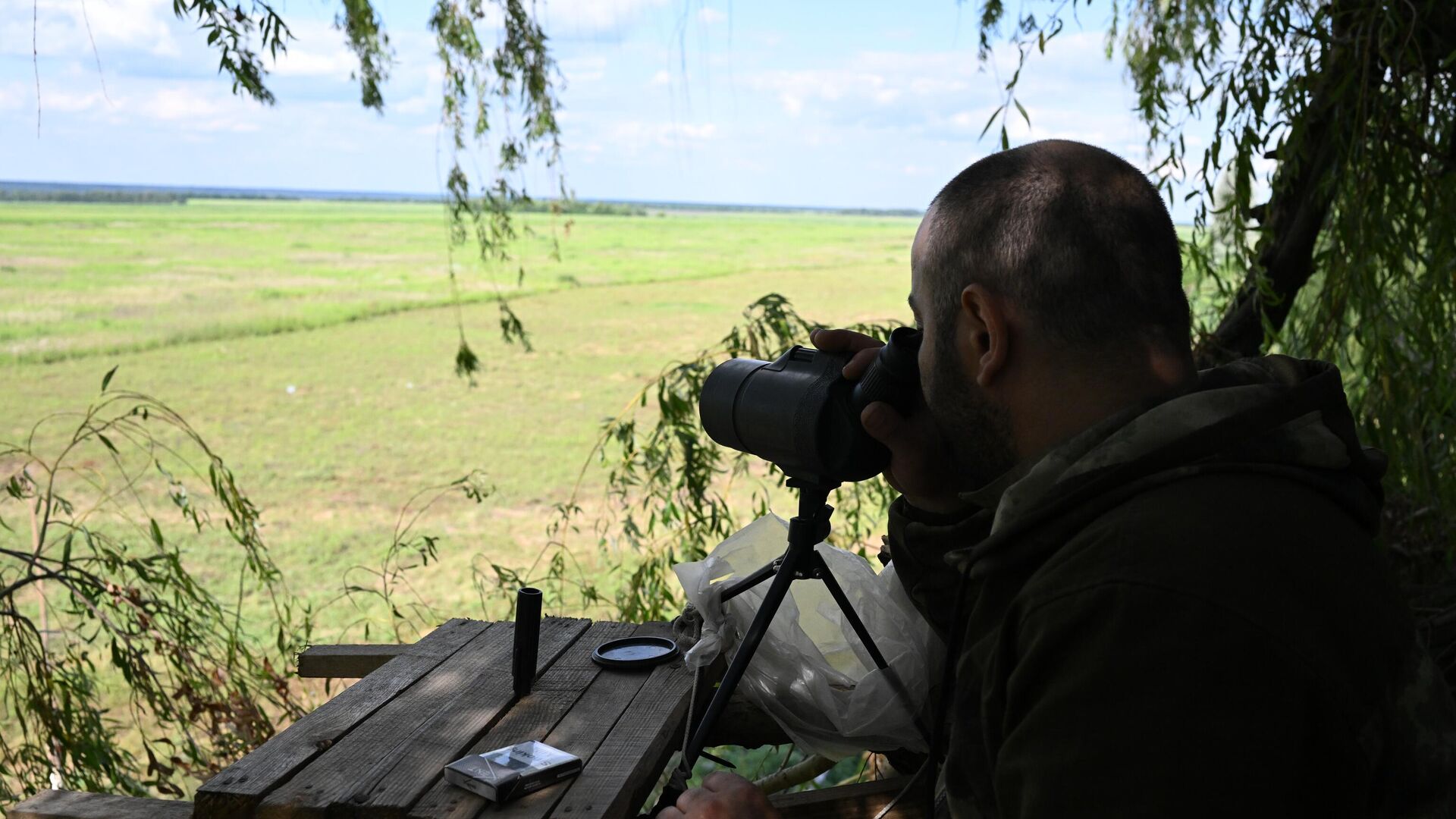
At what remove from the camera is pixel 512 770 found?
1.31 meters

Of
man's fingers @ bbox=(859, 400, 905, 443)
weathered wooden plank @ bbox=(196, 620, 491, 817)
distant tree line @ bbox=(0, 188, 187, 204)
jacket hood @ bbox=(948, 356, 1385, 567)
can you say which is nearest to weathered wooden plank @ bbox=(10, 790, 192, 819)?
weathered wooden plank @ bbox=(196, 620, 491, 817)

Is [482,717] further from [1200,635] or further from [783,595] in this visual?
[1200,635]

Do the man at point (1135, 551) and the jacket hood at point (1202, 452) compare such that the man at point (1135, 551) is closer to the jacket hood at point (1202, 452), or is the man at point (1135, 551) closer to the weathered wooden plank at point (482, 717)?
the jacket hood at point (1202, 452)

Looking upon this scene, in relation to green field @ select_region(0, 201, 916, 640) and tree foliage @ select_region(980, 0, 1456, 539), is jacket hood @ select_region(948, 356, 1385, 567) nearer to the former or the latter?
tree foliage @ select_region(980, 0, 1456, 539)

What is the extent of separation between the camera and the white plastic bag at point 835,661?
166 cm

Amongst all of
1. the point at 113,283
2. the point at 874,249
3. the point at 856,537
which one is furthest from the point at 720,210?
the point at 856,537

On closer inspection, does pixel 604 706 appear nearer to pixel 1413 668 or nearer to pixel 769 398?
pixel 769 398

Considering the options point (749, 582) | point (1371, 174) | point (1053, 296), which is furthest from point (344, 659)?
point (1371, 174)

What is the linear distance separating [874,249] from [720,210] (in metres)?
76.8

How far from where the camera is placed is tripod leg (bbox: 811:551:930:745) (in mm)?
1604

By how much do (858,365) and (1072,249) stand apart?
0.40m

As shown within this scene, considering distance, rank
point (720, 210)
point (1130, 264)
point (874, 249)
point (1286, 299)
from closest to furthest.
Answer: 1. point (1130, 264)
2. point (1286, 299)
3. point (874, 249)
4. point (720, 210)

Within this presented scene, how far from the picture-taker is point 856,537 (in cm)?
378

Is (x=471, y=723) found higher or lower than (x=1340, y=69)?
lower
